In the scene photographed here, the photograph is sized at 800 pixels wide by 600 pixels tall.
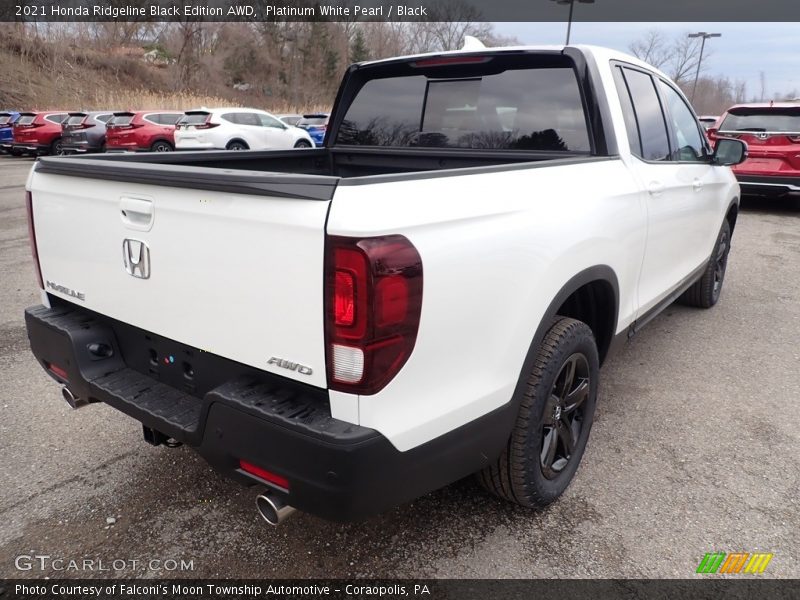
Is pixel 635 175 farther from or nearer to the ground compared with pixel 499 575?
farther from the ground

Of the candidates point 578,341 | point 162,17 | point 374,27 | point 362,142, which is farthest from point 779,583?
point 374,27

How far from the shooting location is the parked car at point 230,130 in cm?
1823

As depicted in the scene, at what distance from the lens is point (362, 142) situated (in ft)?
12.4

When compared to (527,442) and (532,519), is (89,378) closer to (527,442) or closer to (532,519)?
Result: (527,442)

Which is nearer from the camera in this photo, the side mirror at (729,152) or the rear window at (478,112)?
the rear window at (478,112)

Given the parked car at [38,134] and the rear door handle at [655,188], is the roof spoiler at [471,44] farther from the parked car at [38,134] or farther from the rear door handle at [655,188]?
the parked car at [38,134]

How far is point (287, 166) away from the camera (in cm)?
370

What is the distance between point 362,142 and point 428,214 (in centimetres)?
223

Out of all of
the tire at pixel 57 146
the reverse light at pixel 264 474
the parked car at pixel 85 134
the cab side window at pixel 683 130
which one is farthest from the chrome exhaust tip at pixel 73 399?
the tire at pixel 57 146

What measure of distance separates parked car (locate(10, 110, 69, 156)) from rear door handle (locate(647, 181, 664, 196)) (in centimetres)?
2190

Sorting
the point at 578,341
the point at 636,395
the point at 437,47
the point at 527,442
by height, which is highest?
the point at 437,47

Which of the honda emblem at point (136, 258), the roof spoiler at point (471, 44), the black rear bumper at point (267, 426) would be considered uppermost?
the roof spoiler at point (471, 44)

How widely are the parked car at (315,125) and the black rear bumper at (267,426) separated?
21.3m

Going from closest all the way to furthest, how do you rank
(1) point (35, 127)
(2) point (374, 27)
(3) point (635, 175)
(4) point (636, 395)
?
(3) point (635, 175) → (4) point (636, 395) → (1) point (35, 127) → (2) point (374, 27)
